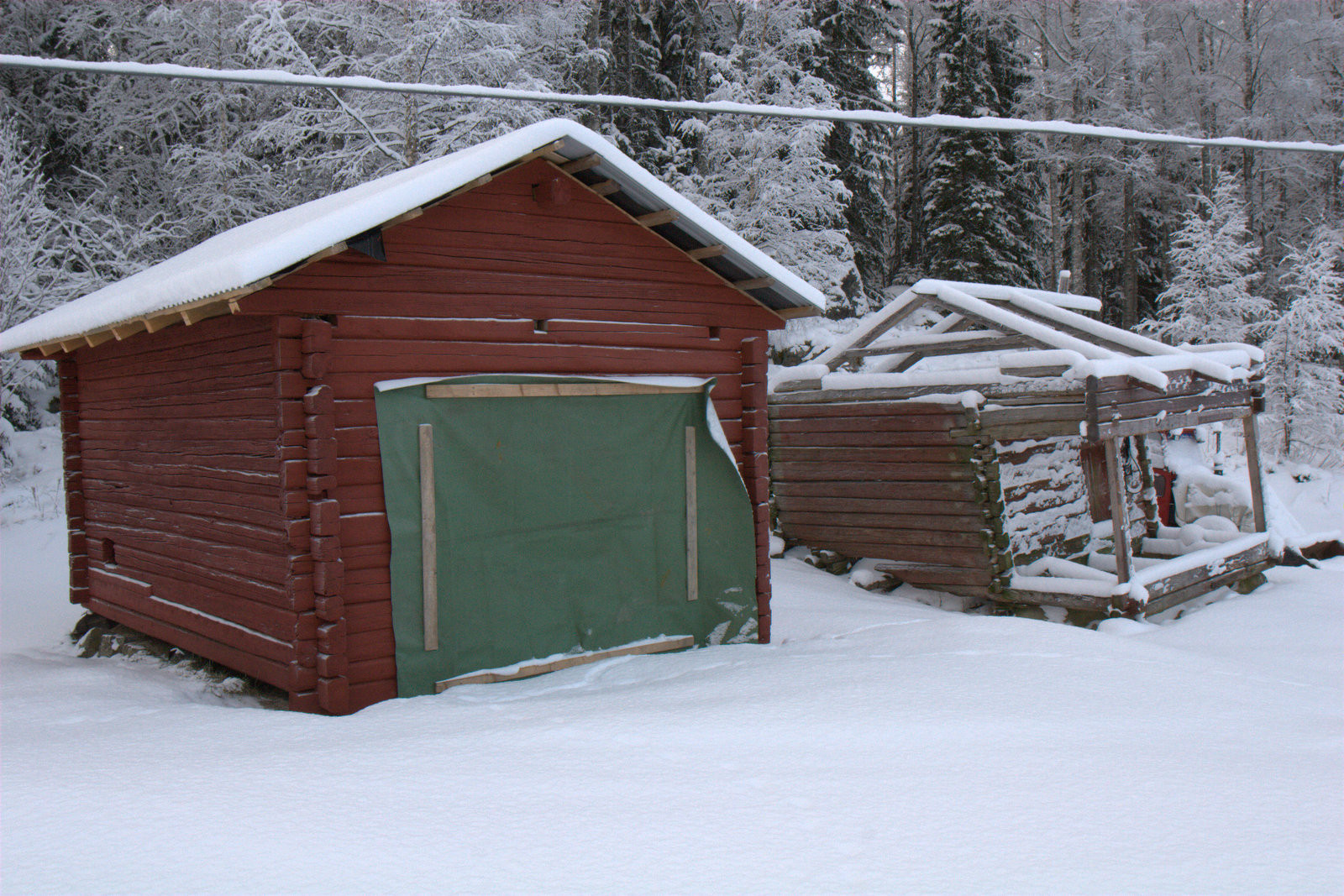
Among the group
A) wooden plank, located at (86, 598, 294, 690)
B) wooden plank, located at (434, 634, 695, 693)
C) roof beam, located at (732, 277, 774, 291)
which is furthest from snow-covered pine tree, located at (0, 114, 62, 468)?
roof beam, located at (732, 277, 774, 291)

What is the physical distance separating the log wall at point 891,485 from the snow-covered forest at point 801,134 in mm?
7851

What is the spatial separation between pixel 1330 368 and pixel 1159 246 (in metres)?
9.44

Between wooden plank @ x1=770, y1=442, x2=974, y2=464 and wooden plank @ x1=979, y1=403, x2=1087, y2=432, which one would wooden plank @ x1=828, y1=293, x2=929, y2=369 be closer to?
wooden plank @ x1=770, y1=442, x2=974, y2=464

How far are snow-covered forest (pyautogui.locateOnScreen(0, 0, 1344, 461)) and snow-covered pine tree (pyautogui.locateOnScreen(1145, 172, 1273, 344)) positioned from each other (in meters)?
0.10

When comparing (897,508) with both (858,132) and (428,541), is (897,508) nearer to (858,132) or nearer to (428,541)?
(428,541)

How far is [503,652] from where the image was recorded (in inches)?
274

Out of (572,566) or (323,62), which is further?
(323,62)

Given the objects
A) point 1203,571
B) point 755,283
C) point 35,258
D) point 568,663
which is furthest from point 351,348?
point 35,258

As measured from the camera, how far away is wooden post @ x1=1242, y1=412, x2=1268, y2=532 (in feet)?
38.7

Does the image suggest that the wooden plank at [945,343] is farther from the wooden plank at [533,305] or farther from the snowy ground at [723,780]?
the snowy ground at [723,780]

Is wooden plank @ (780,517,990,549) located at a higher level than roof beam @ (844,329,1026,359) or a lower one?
lower

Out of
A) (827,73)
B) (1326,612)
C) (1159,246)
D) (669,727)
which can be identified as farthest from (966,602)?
(1159,246)

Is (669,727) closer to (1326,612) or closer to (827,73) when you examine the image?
(1326,612)

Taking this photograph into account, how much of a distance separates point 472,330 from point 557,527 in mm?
1593
